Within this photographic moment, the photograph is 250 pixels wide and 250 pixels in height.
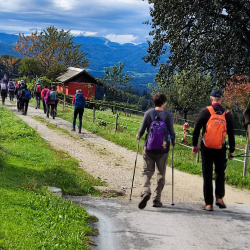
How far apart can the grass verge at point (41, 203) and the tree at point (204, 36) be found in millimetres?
9166

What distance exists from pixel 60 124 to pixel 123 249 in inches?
616

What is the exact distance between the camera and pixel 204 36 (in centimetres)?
1777

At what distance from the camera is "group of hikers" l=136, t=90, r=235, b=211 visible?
655 cm

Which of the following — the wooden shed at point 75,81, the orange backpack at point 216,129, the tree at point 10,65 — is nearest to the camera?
the orange backpack at point 216,129

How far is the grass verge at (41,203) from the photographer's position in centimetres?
456

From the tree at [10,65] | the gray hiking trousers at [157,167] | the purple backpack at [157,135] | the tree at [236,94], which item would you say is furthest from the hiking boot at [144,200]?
the tree at [10,65]

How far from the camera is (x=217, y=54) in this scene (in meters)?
17.9

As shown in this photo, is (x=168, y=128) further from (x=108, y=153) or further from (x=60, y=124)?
(x=60, y=124)

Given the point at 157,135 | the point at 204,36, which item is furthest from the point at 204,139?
the point at 204,36

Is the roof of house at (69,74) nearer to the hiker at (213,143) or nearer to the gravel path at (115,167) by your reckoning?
the gravel path at (115,167)

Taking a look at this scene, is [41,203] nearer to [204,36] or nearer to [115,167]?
[115,167]

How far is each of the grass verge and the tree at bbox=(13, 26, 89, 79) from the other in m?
58.7

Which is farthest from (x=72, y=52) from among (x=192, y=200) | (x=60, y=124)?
(x=192, y=200)

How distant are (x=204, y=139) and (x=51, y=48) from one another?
216 feet
